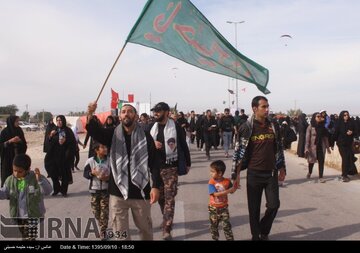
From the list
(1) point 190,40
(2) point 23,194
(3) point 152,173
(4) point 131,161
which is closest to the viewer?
(4) point 131,161

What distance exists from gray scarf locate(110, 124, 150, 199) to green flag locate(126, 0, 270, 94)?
1233 mm

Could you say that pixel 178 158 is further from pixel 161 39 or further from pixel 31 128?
pixel 31 128

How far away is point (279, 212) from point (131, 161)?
13.0 feet

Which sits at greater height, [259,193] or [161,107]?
[161,107]

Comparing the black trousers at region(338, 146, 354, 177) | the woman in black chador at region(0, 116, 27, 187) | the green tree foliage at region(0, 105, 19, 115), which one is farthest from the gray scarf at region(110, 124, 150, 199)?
the green tree foliage at region(0, 105, 19, 115)

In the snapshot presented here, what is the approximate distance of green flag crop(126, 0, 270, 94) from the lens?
17.4ft

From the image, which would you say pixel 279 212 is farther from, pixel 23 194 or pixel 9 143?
pixel 9 143

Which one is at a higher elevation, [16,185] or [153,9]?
[153,9]

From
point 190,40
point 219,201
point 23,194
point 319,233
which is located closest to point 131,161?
point 23,194

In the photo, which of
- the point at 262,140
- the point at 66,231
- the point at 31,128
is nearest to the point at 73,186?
the point at 66,231

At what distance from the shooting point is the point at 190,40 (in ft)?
19.5

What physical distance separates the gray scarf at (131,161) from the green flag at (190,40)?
4.04 feet

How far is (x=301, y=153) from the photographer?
42.7ft
